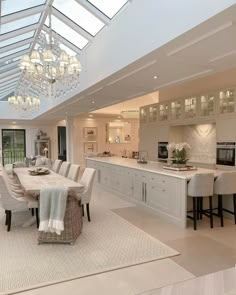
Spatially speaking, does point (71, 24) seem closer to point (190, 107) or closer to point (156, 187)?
point (156, 187)

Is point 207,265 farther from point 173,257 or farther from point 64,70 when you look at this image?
point 64,70

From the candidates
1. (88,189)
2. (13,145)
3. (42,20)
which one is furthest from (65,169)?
(13,145)

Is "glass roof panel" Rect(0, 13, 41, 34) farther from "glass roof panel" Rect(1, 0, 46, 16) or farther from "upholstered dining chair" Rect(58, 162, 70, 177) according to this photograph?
"upholstered dining chair" Rect(58, 162, 70, 177)

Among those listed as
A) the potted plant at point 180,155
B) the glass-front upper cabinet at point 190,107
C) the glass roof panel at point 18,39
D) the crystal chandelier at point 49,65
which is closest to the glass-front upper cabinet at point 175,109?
the glass-front upper cabinet at point 190,107

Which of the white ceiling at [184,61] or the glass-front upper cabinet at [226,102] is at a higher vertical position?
the white ceiling at [184,61]

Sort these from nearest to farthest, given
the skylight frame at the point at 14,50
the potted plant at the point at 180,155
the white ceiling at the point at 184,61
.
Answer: the white ceiling at the point at 184,61, the potted plant at the point at 180,155, the skylight frame at the point at 14,50

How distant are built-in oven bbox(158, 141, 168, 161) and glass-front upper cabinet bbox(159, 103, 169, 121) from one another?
736 millimetres

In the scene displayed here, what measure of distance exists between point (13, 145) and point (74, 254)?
13248mm

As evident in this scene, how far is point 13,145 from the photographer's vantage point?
15383mm

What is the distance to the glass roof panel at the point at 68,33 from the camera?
5.30m

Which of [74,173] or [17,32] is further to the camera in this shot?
[74,173]

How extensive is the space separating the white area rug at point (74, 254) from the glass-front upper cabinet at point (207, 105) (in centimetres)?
346

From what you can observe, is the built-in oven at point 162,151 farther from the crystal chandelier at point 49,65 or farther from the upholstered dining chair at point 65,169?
the crystal chandelier at point 49,65

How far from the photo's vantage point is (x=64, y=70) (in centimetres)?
449
